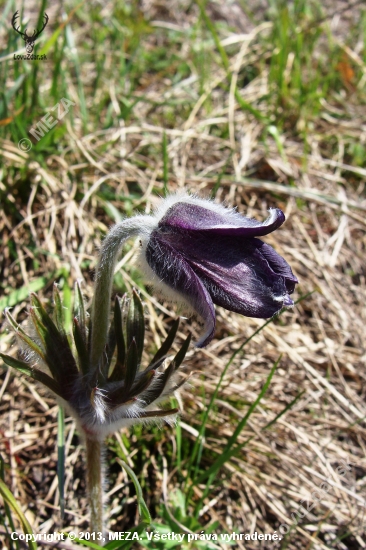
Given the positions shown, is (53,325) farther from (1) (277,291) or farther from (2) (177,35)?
(2) (177,35)

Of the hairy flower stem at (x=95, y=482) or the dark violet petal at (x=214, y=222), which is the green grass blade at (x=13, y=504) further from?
the dark violet petal at (x=214, y=222)

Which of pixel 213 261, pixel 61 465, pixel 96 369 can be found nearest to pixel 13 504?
pixel 61 465

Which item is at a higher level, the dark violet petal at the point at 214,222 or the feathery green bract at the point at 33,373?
the dark violet petal at the point at 214,222

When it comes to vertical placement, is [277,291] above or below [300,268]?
above

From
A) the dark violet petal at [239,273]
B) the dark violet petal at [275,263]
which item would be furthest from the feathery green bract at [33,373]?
the dark violet petal at [275,263]

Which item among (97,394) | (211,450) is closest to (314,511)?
(211,450)

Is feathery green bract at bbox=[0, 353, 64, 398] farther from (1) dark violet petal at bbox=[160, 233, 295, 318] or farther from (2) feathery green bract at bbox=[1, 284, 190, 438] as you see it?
(1) dark violet petal at bbox=[160, 233, 295, 318]

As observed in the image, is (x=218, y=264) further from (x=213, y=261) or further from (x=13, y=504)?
(x=13, y=504)
